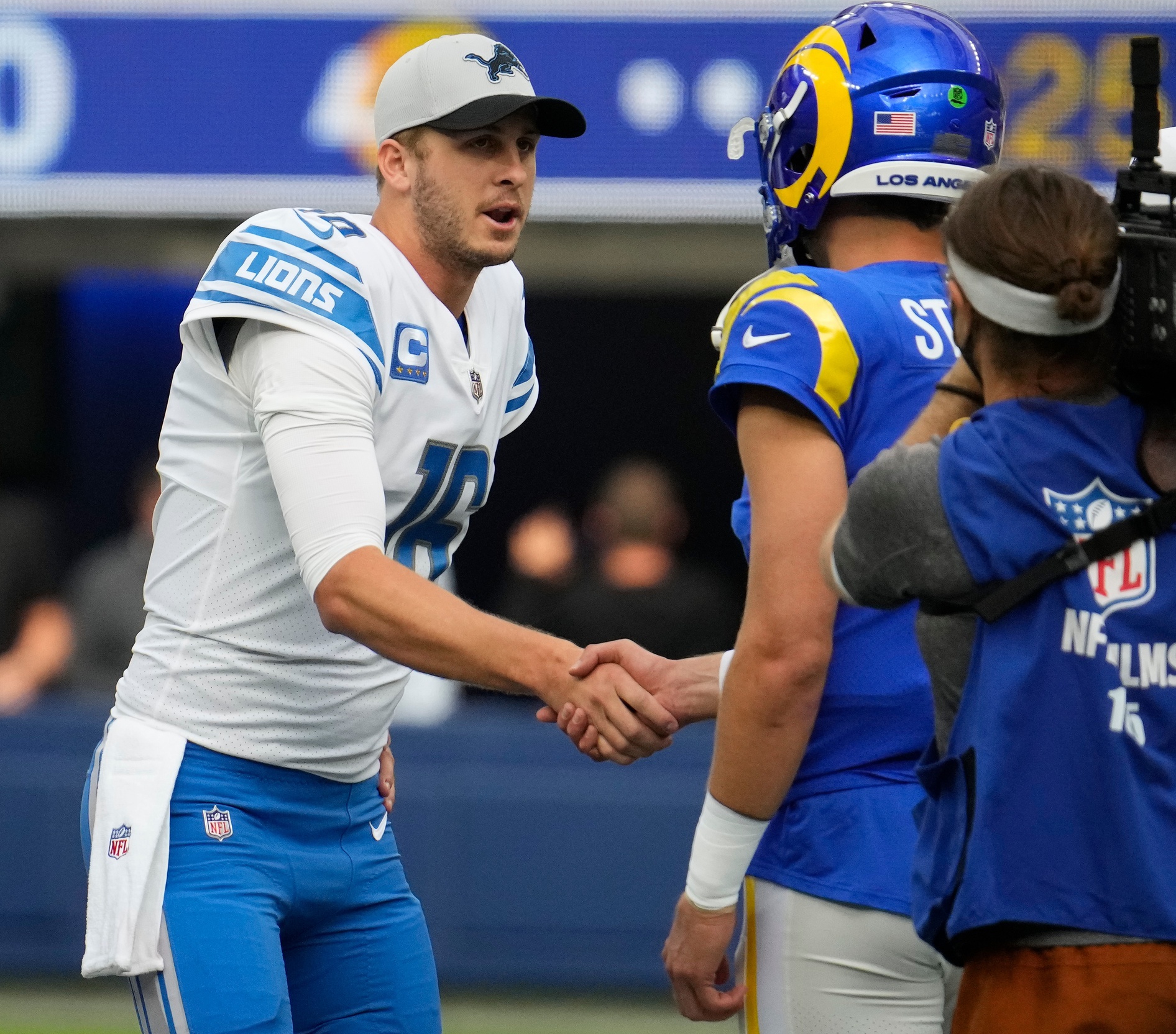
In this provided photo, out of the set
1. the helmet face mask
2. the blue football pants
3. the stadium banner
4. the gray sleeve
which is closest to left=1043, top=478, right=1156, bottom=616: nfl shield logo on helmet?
the gray sleeve

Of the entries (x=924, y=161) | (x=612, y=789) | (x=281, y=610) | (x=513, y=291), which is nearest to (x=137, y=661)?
(x=281, y=610)

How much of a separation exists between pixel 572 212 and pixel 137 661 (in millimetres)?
4805

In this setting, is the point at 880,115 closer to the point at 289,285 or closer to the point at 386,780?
the point at 289,285

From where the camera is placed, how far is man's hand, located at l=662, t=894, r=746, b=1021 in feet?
8.48

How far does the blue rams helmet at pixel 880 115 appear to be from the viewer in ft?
8.93

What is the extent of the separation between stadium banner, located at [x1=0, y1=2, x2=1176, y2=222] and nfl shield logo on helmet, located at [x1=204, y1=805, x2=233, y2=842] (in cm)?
493

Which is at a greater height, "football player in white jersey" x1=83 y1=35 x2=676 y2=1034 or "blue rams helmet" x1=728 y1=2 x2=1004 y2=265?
"blue rams helmet" x1=728 y1=2 x2=1004 y2=265

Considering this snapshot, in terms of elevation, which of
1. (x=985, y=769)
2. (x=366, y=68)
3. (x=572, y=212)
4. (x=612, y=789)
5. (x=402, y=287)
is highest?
(x=366, y=68)

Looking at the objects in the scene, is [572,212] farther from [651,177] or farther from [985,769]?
[985,769]

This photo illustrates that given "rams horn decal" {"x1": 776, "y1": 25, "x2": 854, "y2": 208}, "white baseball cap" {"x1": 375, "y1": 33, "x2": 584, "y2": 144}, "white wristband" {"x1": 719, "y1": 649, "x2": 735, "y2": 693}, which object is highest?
"white baseball cap" {"x1": 375, "y1": 33, "x2": 584, "y2": 144}

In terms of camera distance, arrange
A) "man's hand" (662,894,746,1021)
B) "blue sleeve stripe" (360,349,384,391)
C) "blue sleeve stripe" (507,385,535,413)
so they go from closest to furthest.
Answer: "man's hand" (662,894,746,1021) < "blue sleeve stripe" (360,349,384,391) < "blue sleeve stripe" (507,385,535,413)

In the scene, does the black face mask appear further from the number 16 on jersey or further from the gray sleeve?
the number 16 on jersey

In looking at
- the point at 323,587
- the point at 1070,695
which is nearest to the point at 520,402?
the point at 323,587

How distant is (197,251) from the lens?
9117 millimetres
